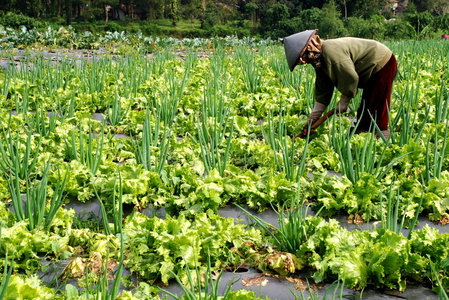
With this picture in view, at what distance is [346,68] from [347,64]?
1.2 inches

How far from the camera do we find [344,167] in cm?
259

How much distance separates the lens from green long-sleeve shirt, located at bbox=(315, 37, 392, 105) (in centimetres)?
316

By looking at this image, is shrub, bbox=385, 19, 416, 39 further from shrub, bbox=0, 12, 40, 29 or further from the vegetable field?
the vegetable field

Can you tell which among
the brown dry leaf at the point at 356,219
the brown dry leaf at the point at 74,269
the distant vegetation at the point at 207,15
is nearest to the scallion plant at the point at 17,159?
the brown dry leaf at the point at 74,269

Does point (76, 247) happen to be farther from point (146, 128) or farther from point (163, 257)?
point (146, 128)

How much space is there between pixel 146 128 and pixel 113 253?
35.4 inches

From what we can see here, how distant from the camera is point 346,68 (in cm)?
314

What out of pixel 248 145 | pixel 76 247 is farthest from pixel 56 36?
pixel 76 247

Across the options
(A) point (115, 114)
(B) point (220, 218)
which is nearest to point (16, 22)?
(A) point (115, 114)

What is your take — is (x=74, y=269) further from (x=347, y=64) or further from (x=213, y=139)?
(x=347, y=64)

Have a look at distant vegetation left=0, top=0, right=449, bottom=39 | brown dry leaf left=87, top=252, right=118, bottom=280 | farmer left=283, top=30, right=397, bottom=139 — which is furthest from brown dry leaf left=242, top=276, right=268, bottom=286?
distant vegetation left=0, top=0, right=449, bottom=39

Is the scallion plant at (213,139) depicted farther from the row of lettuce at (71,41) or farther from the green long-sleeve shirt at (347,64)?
the row of lettuce at (71,41)

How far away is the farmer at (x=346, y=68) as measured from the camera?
3111 mm

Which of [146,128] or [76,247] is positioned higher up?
[146,128]
